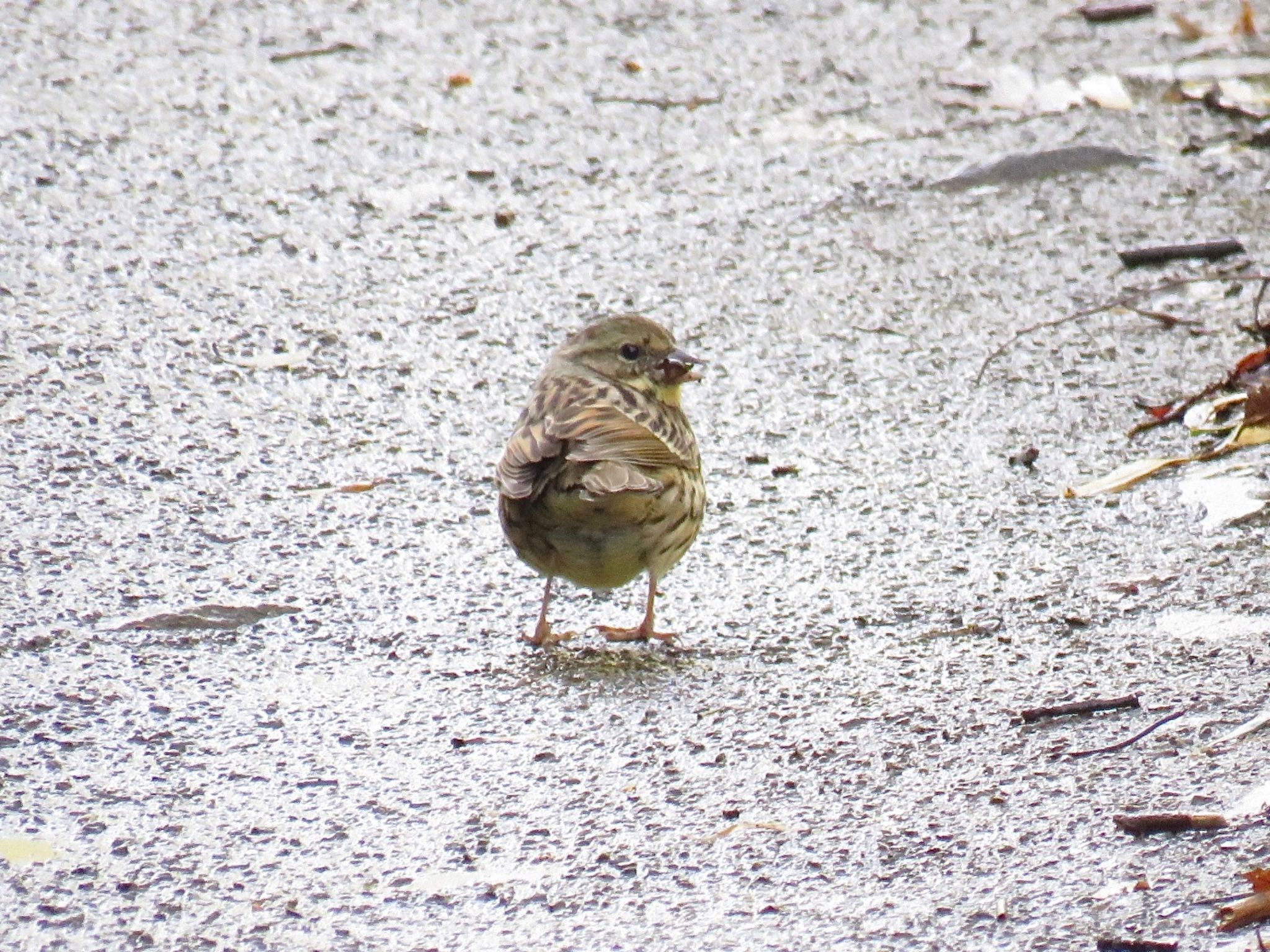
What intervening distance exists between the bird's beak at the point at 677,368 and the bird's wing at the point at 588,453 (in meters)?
0.63

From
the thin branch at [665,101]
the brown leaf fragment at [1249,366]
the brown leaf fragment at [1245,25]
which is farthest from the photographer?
the brown leaf fragment at [1245,25]

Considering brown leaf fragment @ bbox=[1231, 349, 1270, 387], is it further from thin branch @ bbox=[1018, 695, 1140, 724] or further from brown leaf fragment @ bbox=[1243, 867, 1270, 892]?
brown leaf fragment @ bbox=[1243, 867, 1270, 892]

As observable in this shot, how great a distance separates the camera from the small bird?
496cm

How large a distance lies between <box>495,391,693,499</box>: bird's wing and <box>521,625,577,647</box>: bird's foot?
0.41 meters

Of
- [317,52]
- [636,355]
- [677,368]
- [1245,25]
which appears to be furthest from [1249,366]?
[317,52]

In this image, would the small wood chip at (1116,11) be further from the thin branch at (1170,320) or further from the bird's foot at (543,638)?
the bird's foot at (543,638)


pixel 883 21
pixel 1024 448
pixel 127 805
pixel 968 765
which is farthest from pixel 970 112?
pixel 127 805

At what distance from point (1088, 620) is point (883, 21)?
5.57 m

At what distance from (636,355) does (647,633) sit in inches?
42.2

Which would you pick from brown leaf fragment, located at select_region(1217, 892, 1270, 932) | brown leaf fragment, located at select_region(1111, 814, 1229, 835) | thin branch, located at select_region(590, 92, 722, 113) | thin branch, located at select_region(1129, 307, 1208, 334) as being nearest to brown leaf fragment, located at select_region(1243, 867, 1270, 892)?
brown leaf fragment, located at select_region(1217, 892, 1270, 932)

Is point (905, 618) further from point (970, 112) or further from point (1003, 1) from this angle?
point (1003, 1)

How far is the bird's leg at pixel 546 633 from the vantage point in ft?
16.9

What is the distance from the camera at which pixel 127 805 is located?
4.19 m

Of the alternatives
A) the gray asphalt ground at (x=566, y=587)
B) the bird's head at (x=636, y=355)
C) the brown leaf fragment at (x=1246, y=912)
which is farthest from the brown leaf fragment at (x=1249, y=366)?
the brown leaf fragment at (x=1246, y=912)
